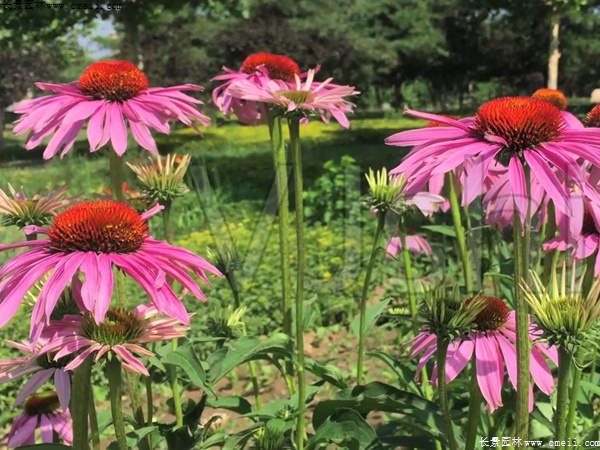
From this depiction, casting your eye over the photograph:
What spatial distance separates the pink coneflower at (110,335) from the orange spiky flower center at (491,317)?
409mm

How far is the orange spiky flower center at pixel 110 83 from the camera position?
43.5 inches

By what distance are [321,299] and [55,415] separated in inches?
71.7

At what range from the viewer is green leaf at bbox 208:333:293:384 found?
965mm

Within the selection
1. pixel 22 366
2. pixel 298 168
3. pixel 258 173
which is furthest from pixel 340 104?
pixel 258 173

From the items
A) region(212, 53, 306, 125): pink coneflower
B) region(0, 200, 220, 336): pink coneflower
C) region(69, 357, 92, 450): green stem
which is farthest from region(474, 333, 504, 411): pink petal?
region(212, 53, 306, 125): pink coneflower

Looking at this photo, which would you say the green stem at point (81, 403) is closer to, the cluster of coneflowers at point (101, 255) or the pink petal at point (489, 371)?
the cluster of coneflowers at point (101, 255)

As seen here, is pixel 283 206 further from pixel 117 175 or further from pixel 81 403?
pixel 81 403

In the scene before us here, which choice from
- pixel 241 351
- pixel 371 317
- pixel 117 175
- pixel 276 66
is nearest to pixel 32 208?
pixel 117 175

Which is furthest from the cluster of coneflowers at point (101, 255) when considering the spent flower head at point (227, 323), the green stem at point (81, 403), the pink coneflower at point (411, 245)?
the pink coneflower at point (411, 245)

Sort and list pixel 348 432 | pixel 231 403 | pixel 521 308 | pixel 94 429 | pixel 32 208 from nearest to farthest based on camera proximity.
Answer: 1. pixel 521 308
2. pixel 94 429
3. pixel 348 432
4. pixel 32 208
5. pixel 231 403

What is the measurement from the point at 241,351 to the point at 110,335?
0.28m

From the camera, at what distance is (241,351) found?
0.99 meters

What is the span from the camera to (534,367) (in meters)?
0.92

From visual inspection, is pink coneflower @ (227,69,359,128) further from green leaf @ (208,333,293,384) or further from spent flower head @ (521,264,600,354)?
spent flower head @ (521,264,600,354)
